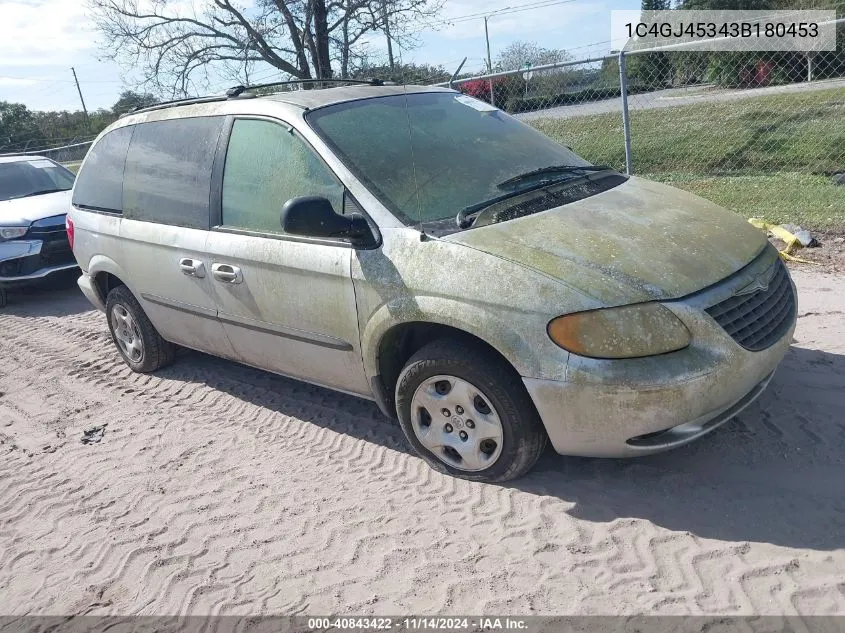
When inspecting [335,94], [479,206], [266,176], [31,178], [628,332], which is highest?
[335,94]

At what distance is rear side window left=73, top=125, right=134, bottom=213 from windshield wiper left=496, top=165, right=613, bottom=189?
286cm

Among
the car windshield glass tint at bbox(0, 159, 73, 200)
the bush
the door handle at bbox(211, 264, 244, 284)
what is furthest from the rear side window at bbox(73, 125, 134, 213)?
the bush

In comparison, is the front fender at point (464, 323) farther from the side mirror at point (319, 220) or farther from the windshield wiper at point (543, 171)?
the windshield wiper at point (543, 171)

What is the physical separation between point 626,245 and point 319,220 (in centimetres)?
142

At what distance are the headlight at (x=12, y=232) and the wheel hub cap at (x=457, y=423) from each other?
22.1ft

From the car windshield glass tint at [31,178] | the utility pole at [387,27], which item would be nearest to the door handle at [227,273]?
the car windshield glass tint at [31,178]

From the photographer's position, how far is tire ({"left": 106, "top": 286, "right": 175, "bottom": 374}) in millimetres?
5348

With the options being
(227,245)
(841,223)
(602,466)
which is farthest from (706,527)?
(841,223)

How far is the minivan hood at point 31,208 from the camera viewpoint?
8.48m

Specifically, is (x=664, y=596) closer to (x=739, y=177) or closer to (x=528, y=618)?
(x=528, y=618)

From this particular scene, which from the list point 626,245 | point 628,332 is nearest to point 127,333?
point 626,245

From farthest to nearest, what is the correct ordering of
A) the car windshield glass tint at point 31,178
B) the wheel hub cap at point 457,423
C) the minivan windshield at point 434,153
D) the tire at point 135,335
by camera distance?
the car windshield glass tint at point 31,178 < the tire at point 135,335 < the minivan windshield at point 434,153 < the wheel hub cap at point 457,423

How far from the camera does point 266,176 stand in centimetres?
407

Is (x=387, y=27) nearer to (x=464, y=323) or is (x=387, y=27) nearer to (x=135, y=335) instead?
(x=135, y=335)
